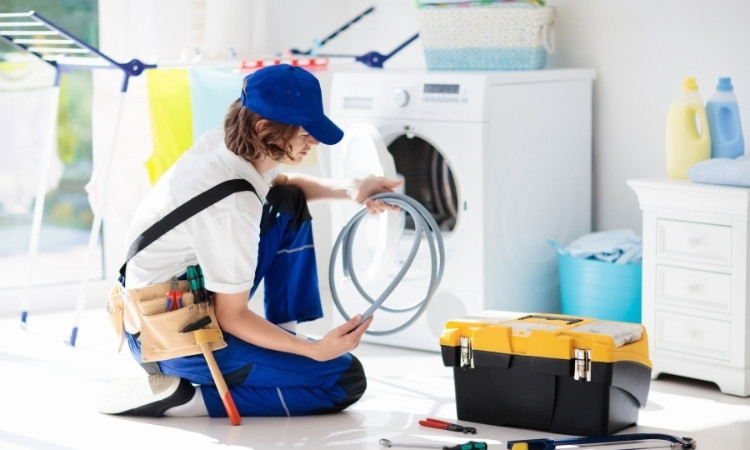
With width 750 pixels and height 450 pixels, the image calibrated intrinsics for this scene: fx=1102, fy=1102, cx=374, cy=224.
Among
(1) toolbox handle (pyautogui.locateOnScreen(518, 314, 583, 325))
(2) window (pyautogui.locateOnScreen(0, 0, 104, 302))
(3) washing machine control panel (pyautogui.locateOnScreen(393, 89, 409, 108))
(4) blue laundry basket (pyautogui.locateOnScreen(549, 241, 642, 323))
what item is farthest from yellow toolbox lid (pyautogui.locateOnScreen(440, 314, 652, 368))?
(2) window (pyautogui.locateOnScreen(0, 0, 104, 302))

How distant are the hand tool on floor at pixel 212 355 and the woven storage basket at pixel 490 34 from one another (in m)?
1.51

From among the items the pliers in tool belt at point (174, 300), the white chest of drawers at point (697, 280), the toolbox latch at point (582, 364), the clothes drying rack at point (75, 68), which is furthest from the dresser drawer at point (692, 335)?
the clothes drying rack at point (75, 68)

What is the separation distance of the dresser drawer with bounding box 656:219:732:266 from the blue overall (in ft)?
3.22

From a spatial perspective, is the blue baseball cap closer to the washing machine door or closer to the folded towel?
the washing machine door

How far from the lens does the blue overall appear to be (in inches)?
112

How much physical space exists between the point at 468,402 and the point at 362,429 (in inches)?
11.0

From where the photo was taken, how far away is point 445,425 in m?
2.74

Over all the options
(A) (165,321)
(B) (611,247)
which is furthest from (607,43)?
(A) (165,321)

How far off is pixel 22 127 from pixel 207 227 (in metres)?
1.99

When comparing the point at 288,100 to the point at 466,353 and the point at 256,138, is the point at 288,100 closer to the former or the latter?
the point at 256,138

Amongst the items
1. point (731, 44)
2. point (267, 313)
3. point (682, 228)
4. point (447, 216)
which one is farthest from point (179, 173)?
point (731, 44)

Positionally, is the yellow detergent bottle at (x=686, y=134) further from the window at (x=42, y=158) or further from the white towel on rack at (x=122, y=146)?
the window at (x=42, y=158)

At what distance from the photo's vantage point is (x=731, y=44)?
358 cm

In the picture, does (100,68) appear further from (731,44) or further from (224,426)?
(731,44)
